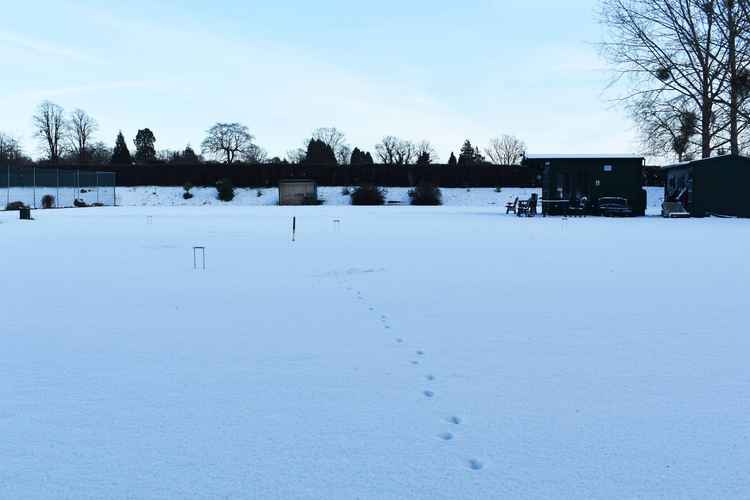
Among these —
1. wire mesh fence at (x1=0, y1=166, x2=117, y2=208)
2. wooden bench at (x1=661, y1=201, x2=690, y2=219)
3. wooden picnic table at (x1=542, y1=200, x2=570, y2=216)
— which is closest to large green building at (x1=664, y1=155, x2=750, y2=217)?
wooden bench at (x1=661, y1=201, x2=690, y2=219)

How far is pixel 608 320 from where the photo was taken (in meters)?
6.63

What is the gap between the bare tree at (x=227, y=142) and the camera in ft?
271

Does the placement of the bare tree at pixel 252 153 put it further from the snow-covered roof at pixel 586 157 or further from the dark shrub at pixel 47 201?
the snow-covered roof at pixel 586 157

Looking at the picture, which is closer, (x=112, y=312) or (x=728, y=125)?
(x=112, y=312)

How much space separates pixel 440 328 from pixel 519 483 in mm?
3286

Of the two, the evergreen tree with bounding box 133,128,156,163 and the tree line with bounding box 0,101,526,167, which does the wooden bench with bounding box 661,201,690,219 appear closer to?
the tree line with bounding box 0,101,526,167

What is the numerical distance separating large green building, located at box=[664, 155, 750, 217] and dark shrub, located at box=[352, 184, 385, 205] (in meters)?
22.0

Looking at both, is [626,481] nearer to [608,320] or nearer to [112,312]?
[608,320]

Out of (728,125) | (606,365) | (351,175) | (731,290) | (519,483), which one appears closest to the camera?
(519,483)

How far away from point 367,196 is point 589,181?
63.4 ft

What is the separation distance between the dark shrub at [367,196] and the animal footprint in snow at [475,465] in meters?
45.7

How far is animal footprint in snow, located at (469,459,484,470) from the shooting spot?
3172 mm

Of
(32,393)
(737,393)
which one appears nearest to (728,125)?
(737,393)

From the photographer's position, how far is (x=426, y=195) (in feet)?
159
